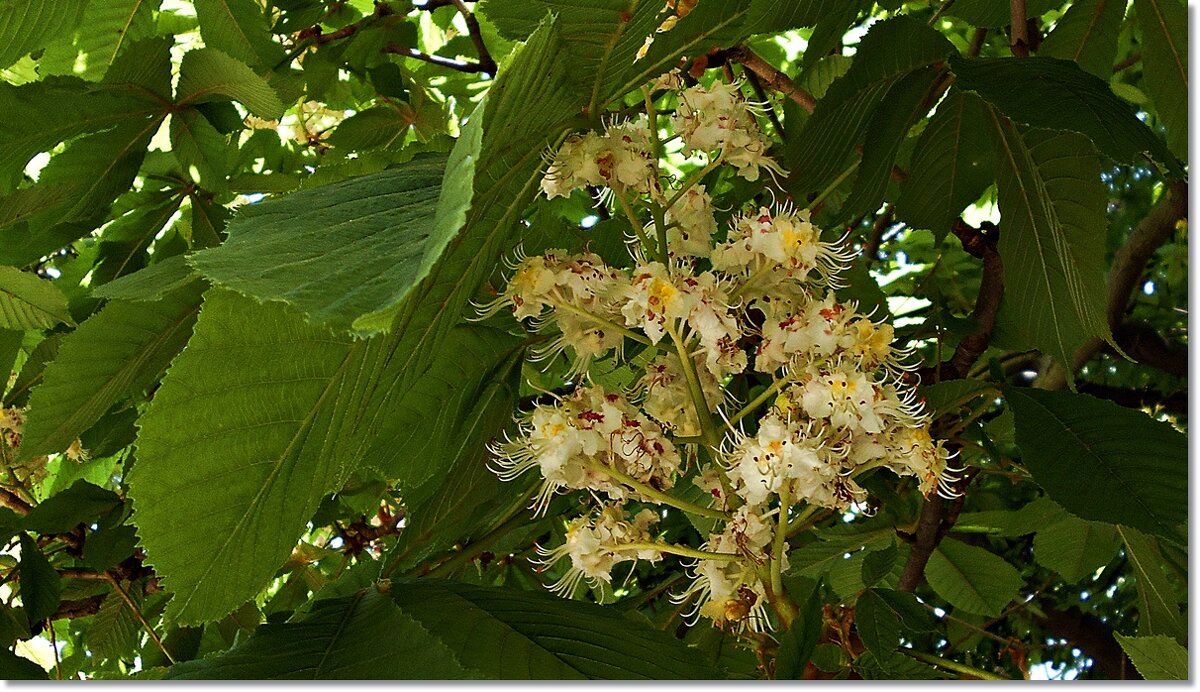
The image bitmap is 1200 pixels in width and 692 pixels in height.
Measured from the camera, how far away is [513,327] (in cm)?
77

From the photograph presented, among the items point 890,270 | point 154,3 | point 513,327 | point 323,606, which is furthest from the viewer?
point 890,270

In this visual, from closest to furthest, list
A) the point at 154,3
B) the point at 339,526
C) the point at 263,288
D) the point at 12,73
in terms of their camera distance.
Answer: the point at 263,288, the point at 154,3, the point at 12,73, the point at 339,526

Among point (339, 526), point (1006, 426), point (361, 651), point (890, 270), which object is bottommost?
point (339, 526)

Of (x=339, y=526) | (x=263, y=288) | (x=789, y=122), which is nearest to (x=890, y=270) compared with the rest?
(x=789, y=122)

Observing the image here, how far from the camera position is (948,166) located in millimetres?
929

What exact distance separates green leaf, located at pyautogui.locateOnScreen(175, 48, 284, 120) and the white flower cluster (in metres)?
0.35

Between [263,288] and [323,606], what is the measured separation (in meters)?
0.34

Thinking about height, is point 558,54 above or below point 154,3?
above

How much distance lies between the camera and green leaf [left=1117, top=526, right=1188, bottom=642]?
98 centimetres

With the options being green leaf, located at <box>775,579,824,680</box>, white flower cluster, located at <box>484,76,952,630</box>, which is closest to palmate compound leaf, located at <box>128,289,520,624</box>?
white flower cluster, located at <box>484,76,952,630</box>

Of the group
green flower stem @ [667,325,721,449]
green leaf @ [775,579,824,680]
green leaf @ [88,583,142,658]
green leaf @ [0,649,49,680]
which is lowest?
green leaf @ [88,583,142,658]

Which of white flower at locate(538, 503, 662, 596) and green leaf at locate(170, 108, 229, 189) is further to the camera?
green leaf at locate(170, 108, 229, 189)

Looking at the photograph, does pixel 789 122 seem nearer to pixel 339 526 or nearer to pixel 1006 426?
pixel 1006 426

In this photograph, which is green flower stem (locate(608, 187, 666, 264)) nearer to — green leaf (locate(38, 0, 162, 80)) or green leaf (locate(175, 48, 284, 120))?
green leaf (locate(175, 48, 284, 120))
